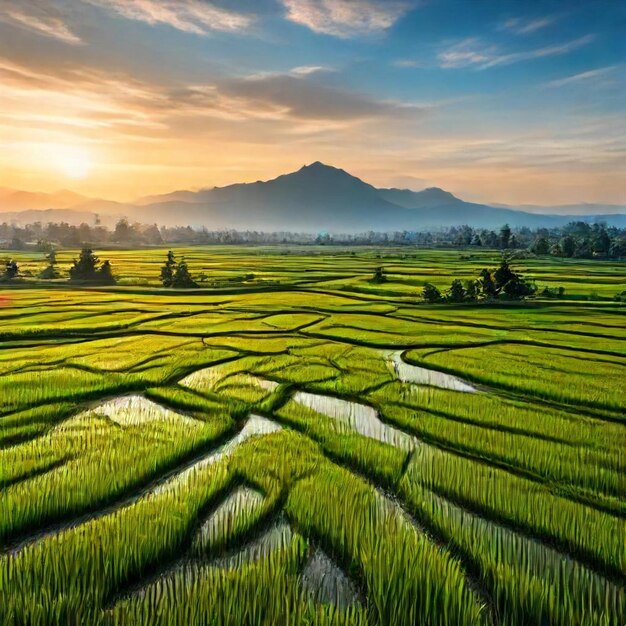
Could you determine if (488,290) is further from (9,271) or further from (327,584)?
(9,271)

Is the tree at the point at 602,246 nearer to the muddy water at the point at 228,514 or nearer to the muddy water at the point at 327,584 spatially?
the muddy water at the point at 228,514

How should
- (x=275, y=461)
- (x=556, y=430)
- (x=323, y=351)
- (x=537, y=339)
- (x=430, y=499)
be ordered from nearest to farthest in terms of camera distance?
(x=430, y=499) → (x=275, y=461) → (x=556, y=430) → (x=323, y=351) → (x=537, y=339)

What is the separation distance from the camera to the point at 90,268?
32.1 meters

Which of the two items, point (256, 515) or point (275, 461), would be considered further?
point (275, 461)

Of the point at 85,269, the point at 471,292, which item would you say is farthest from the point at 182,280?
the point at 471,292

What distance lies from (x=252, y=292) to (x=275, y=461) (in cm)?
2161

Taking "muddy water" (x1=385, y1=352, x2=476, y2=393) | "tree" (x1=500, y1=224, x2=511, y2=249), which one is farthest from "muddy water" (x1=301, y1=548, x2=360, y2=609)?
"tree" (x1=500, y1=224, x2=511, y2=249)

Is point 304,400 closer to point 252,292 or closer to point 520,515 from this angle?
point 520,515

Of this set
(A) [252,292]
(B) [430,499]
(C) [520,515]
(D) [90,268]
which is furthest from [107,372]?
(D) [90,268]


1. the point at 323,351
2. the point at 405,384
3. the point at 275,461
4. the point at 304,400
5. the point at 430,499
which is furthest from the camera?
the point at 323,351

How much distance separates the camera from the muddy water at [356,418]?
21.6 ft

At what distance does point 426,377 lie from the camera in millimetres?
10195

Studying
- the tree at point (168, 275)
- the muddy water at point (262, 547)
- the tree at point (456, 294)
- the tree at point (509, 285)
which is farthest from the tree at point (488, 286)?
the muddy water at point (262, 547)

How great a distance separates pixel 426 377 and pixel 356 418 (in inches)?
132
